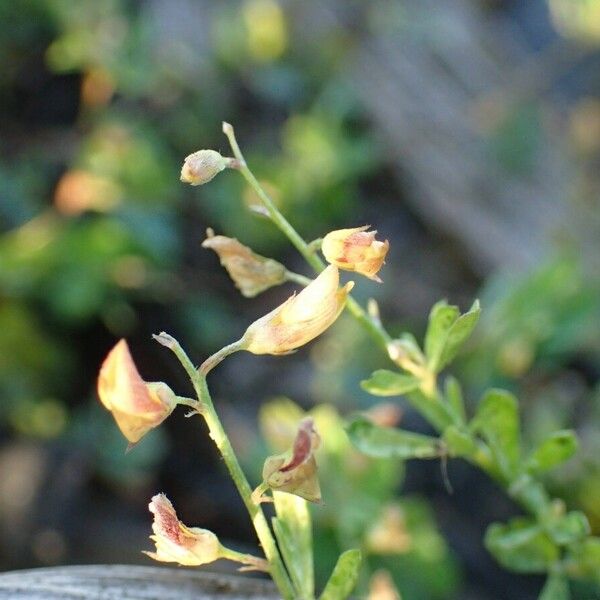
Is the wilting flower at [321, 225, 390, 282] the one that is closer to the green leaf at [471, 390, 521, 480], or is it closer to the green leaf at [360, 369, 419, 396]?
the green leaf at [360, 369, 419, 396]

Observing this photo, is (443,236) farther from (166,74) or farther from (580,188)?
(166,74)

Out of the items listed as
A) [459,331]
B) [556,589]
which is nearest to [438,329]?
[459,331]

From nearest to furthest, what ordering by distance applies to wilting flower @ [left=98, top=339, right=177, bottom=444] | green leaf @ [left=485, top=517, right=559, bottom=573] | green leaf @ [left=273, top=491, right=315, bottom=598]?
wilting flower @ [left=98, top=339, right=177, bottom=444] < green leaf @ [left=273, top=491, right=315, bottom=598] < green leaf @ [left=485, top=517, right=559, bottom=573]

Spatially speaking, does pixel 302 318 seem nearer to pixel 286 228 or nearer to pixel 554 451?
pixel 286 228

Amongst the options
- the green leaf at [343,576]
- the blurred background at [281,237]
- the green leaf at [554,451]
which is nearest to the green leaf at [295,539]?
the green leaf at [343,576]

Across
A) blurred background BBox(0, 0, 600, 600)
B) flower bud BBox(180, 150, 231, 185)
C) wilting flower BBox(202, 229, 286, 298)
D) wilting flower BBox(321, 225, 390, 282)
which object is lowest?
blurred background BBox(0, 0, 600, 600)

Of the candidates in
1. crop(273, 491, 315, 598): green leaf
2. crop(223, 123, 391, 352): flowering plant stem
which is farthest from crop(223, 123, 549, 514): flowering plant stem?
crop(273, 491, 315, 598): green leaf

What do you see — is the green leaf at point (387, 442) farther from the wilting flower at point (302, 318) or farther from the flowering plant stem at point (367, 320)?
the wilting flower at point (302, 318)
